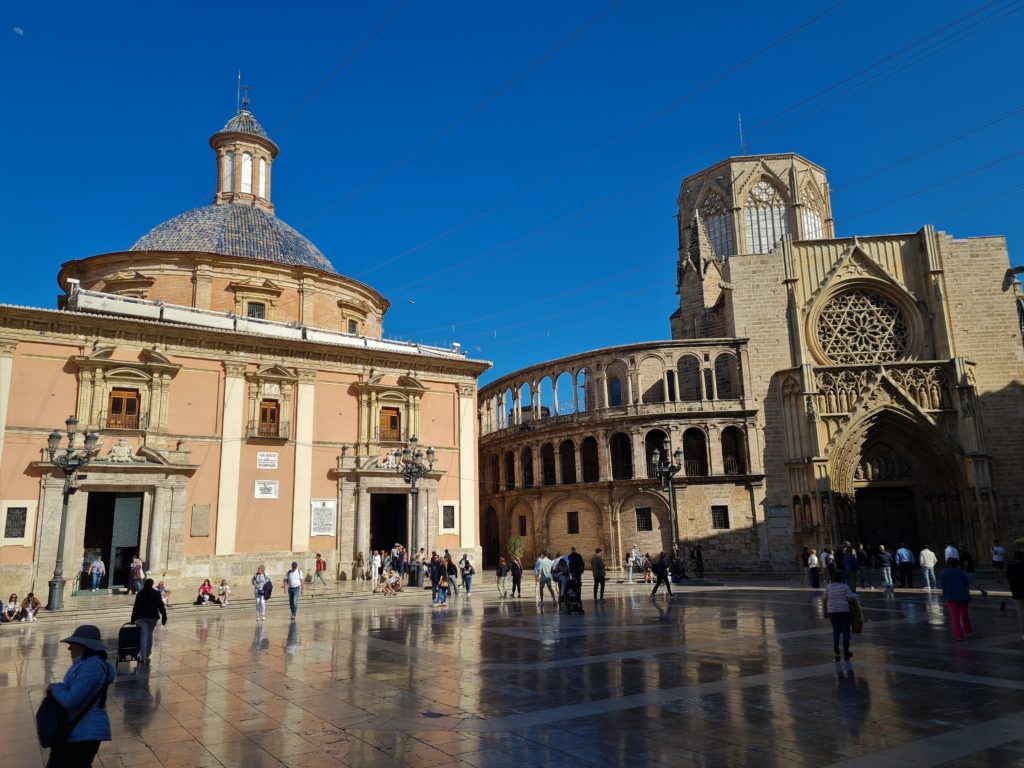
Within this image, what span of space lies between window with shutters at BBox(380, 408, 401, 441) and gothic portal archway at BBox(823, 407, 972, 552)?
19.4 m

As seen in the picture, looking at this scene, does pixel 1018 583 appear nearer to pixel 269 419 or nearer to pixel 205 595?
pixel 205 595

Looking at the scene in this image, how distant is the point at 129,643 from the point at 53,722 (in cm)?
684

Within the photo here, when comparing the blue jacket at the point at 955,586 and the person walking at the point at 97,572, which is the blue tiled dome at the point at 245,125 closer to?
the person walking at the point at 97,572

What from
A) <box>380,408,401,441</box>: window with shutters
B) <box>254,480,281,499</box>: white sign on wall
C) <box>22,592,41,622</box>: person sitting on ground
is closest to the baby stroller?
<box>22,592,41,622</box>: person sitting on ground

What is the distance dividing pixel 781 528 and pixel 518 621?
22061mm

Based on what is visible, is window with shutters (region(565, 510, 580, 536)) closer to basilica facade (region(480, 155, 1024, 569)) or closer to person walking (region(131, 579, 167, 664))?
basilica facade (region(480, 155, 1024, 569))

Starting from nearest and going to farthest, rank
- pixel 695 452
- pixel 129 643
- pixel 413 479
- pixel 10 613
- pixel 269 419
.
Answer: pixel 129 643
pixel 10 613
pixel 413 479
pixel 269 419
pixel 695 452

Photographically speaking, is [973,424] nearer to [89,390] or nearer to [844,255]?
[844,255]

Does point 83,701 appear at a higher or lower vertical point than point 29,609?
higher

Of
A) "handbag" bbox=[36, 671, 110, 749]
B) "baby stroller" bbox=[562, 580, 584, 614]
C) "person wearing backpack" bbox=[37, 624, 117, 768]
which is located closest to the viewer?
"handbag" bbox=[36, 671, 110, 749]

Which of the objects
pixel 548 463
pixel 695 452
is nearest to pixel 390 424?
pixel 548 463

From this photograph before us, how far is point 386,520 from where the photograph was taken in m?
30.2

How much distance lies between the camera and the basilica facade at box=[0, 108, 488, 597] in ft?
73.6

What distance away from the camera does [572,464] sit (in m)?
39.4
